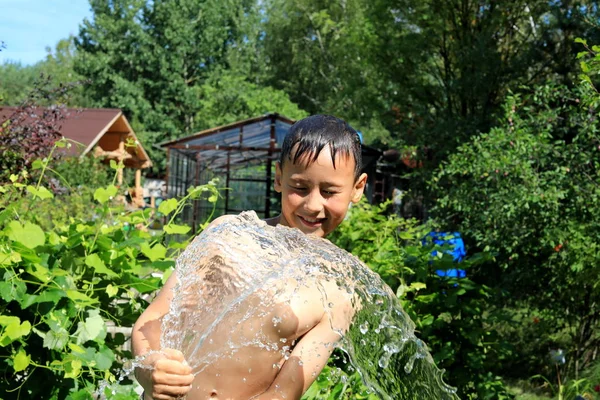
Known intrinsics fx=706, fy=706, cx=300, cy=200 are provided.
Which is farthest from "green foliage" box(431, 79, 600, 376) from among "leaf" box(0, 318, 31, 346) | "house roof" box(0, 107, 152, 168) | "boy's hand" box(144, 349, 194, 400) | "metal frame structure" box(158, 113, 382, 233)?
"house roof" box(0, 107, 152, 168)

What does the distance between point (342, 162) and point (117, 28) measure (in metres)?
34.7

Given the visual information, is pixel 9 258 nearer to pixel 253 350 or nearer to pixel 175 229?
pixel 175 229

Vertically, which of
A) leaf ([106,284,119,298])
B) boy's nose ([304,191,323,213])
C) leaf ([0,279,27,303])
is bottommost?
leaf ([106,284,119,298])

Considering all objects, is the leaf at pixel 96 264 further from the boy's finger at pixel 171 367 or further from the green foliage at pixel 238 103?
the green foliage at pixel 238 103

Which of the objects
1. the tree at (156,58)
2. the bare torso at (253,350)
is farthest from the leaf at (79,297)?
the tree at (156,58)

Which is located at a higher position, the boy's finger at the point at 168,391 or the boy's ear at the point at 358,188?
the boy's ear at the point at 358,188

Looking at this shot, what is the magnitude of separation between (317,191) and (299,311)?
13.0 inches

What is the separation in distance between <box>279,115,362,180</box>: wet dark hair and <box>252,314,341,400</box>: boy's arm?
0.48 m

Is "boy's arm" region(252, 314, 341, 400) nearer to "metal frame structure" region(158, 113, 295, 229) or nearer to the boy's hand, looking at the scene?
the boy's hand

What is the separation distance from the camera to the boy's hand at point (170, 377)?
1.58 m

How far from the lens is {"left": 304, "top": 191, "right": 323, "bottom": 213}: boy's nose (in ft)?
6.29

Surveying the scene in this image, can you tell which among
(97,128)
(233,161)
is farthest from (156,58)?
(233,161)

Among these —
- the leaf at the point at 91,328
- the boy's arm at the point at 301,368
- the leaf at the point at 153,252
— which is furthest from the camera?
the leaf at the point at 153,252

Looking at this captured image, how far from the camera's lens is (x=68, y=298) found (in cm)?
253
